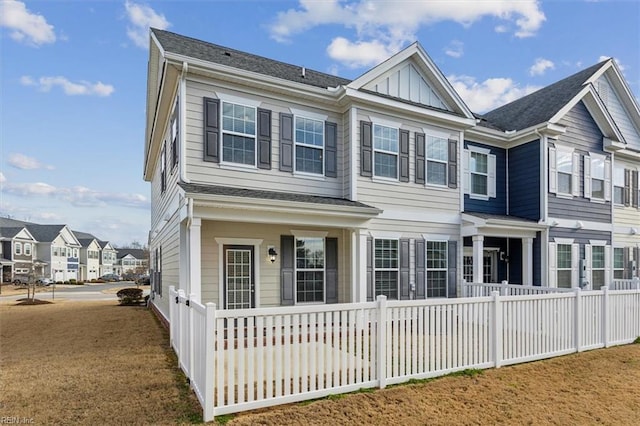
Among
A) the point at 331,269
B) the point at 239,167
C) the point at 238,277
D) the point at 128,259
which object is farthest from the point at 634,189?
the point at 128,259

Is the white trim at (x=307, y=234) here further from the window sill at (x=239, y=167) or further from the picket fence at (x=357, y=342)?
the picket fence at (x=357, y=342)

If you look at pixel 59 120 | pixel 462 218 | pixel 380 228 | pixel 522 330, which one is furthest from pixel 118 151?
pixel 522 330

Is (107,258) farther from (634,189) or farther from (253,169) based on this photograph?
(634,189)

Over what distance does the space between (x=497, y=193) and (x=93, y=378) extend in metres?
12.2

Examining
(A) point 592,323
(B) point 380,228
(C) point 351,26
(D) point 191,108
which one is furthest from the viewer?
(C) point 351,26

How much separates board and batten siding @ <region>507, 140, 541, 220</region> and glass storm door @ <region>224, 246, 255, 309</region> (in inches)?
355

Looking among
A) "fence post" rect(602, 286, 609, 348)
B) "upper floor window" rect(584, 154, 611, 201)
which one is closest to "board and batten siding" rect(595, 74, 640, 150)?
"upper floor window" rect(584, 154, 611, 201)

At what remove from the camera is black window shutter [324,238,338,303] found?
9.83 metres

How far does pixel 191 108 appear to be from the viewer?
8312mm

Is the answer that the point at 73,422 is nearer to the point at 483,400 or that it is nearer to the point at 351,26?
the point at 483,400

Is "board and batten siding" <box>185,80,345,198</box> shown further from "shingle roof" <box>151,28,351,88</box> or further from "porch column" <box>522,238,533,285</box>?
"porch column" <box>522,238,533,285</box>

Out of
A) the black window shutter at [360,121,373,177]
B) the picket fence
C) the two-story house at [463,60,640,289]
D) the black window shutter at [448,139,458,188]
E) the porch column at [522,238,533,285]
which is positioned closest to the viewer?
the picket fence

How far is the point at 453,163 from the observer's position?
1148 centimetres

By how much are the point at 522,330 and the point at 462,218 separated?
207 inches
